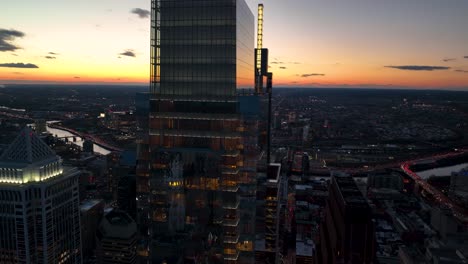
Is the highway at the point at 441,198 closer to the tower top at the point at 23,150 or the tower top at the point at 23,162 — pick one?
the tower top at the point at 23,162

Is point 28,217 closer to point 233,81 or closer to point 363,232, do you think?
point 233,81

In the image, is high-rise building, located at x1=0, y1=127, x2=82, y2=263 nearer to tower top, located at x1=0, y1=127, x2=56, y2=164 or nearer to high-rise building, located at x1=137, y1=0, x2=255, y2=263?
tower top, located at x1=0, y1=127, x2=56, y2=164

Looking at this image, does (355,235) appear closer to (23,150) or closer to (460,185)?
(23,150)

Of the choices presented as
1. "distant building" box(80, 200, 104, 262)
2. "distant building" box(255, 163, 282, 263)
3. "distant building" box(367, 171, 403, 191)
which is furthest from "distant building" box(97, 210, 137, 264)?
"distant building" box(367, 171, 403, 191)

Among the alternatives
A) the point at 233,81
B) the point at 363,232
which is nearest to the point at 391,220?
the point at 363,232

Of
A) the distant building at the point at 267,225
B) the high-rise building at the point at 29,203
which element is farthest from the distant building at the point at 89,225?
the distant building at the point at 267,225

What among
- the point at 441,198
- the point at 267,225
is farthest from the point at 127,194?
the point at 441,198
